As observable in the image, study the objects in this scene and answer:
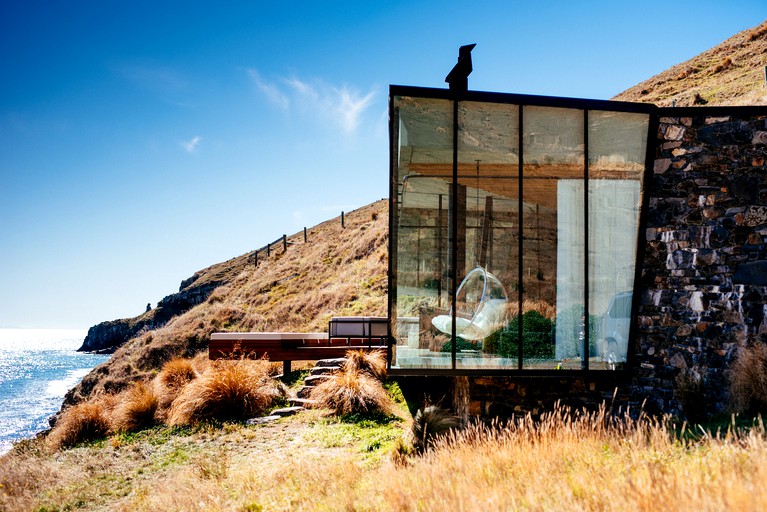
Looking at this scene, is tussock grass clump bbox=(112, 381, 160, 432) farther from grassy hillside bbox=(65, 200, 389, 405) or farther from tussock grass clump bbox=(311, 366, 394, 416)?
grassy hillside bbox=(65, 200, 389, 405)

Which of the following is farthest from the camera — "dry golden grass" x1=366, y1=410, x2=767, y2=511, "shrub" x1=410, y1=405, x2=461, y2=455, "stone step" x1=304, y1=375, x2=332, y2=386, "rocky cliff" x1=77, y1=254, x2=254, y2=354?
"rocky cliff" x1=77, y1=254, x2=254, y2=354

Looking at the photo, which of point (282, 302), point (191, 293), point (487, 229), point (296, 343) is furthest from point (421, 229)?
point (191, 293)

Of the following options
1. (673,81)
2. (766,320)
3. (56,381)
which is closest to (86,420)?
(766,320)

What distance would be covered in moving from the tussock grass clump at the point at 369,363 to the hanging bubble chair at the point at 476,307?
3.72 m

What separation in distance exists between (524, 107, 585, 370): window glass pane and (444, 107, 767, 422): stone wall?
1.83ft

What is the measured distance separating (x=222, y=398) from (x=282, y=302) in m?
15.6

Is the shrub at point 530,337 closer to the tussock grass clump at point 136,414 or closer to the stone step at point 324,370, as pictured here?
the stone step at point 324,370

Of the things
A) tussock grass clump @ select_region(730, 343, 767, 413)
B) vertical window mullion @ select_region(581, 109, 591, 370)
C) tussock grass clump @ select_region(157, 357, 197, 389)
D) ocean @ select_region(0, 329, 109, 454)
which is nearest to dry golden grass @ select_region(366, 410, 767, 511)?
vertical window mullion @ select_region(581, 109, 591, 370)

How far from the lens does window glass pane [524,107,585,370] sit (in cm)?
753

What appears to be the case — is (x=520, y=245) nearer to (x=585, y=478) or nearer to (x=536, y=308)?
(x=536, y=308)

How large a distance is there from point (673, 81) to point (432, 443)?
27.7m

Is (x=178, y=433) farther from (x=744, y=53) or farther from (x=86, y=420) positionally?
(x=744, y=53)

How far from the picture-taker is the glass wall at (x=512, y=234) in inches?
Result: 288

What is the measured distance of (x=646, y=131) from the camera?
7.79m
